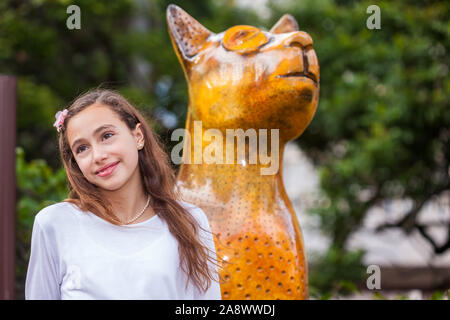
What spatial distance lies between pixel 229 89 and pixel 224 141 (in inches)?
8.4

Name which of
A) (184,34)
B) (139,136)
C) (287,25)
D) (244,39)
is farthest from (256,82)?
(139,136)

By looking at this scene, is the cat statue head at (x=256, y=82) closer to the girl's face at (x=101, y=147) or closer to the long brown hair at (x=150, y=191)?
the long brown hair at (x=150, y=191)

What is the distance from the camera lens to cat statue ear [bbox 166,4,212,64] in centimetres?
223

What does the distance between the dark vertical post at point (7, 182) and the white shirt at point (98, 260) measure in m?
1.70

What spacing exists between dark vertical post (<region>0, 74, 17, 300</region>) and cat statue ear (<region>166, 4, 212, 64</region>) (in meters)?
1.22

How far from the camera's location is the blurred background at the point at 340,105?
15.5ft

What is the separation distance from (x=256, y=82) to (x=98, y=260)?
3.30 feet

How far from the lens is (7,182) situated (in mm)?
2939

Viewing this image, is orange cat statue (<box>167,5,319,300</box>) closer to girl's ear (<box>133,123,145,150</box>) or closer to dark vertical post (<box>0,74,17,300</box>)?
girl's ear (<box>133,123,145,150</box>)

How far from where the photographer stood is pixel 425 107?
15.6ft

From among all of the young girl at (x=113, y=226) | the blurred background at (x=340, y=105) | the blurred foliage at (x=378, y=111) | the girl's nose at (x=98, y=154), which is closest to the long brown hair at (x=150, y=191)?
the young girl at (x=113, y=226)

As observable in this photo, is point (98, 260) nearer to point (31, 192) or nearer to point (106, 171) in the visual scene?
point (106, 171)

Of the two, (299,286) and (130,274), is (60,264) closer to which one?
(130,274)
